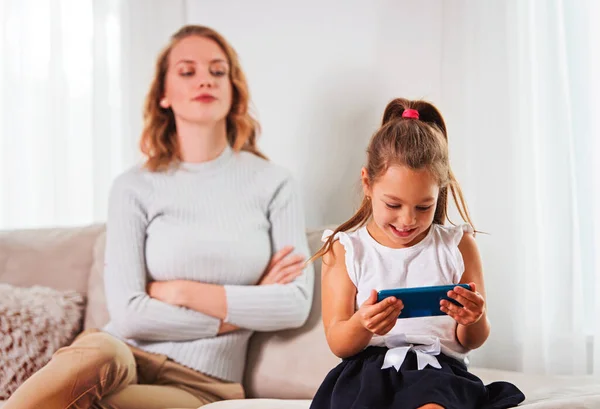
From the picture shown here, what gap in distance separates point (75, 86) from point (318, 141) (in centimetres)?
94

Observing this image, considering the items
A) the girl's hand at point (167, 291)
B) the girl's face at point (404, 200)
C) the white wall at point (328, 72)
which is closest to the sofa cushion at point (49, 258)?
the girl's hand at point (167, 291)

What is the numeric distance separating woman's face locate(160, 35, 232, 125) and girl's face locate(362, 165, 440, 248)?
907 millimetres

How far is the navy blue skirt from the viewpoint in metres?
1.24

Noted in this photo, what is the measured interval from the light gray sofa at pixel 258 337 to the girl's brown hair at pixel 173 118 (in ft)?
1.08

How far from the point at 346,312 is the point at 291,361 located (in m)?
0.66

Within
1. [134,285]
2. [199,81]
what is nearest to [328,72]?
[199,81]

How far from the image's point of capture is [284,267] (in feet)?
6.64

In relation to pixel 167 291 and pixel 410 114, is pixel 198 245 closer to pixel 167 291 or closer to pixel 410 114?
pixel 167 291

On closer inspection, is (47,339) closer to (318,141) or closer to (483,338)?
(318,141)

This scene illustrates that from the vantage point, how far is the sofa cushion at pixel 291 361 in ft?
6.32

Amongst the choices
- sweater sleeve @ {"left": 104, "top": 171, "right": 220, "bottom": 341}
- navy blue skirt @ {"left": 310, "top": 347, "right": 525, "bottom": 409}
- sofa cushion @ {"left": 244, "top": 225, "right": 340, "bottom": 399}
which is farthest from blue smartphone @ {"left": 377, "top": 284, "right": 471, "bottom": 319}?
sweater sleeve @ {"left": 104, "top": 171, "right": 220, "bottom": 341}

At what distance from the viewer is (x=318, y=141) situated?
92.1 inches

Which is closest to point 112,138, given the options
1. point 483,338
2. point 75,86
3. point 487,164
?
point 75,86

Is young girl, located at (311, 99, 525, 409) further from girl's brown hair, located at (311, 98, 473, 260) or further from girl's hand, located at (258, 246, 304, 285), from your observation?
girl's hand, located at (258, 246, 304, 285)
